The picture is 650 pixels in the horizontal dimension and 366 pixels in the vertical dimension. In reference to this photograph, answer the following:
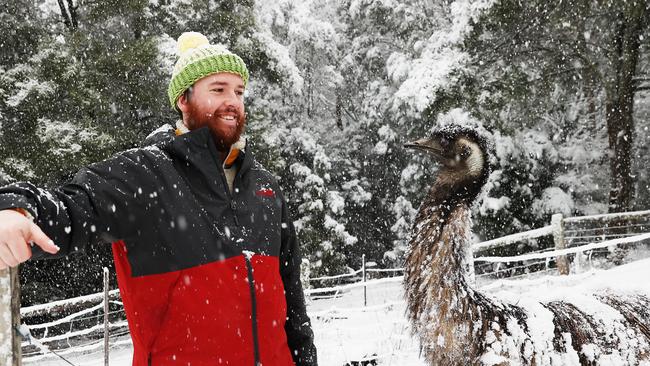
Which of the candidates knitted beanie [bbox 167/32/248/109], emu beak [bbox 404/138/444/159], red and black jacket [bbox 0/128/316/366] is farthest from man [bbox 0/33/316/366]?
emu beak [bbox 404/138/444/159]

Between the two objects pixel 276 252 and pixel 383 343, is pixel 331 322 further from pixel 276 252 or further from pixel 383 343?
pixel 276 252

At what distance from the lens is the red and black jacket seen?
1.72m

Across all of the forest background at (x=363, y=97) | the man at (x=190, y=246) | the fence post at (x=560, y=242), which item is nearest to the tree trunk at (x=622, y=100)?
the forest background at (x=363, y=97)

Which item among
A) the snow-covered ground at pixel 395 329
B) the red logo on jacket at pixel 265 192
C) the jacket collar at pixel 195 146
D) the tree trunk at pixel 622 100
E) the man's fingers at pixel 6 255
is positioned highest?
the tree trunk at pixel 622 100

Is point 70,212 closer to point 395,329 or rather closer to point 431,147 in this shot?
point 431,147

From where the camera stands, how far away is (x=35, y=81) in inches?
394

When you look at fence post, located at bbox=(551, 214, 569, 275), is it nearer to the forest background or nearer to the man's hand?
the forest background

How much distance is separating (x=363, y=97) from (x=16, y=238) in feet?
56.0

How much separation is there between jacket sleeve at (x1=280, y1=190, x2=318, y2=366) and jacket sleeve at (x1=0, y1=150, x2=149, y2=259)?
741mm

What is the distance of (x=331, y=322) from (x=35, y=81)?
6746 mm

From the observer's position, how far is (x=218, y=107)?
2045mm

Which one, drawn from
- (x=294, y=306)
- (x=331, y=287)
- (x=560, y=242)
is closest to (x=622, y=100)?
(x=560, y=242)

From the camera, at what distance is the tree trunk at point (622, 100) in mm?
12352

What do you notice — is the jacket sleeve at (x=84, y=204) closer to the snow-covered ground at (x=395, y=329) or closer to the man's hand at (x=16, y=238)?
the man's hand at (x=16, y=238)
